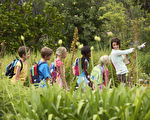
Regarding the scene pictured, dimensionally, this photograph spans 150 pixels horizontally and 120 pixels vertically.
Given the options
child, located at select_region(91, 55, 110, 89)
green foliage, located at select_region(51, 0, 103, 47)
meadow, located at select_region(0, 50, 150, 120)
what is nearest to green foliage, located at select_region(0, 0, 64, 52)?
green foliage, located at select_region(51, 0, 103, 47)

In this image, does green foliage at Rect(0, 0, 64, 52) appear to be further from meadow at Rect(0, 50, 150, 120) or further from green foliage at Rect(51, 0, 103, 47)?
meadow at Rect(0, 50, 150, 120)

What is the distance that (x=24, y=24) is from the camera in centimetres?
1092

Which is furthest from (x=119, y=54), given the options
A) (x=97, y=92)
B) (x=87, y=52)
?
(x=97, y=92)

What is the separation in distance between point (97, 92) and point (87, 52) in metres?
2.54

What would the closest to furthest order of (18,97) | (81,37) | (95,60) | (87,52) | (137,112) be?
1. (137,112)
2. (18,97)
3. (87,52)
4. (95,60)
5. (81,37)

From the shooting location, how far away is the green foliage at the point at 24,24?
35.8ft

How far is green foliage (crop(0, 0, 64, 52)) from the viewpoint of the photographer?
10.9m

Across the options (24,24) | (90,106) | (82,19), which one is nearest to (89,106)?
(90,106)

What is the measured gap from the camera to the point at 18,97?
10.0 feet

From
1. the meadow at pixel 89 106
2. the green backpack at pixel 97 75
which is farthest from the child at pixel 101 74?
the meadow at pixel 89 106

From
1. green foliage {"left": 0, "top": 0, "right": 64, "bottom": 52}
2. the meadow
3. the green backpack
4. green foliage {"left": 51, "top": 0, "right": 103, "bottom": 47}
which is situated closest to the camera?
the meadow

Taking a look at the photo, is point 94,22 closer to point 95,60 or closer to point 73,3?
point 73,3

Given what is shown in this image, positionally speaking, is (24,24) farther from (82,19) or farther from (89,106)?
(89,106)

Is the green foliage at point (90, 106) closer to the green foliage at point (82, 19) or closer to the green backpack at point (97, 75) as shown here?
the green backpack at point (97, 75)
